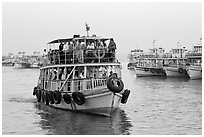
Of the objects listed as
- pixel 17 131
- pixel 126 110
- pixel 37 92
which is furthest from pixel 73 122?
pixel 37 92

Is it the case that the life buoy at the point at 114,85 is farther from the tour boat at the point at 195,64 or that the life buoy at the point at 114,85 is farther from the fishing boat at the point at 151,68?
the fishing boat at the point at 151,68

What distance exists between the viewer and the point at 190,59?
221 feet

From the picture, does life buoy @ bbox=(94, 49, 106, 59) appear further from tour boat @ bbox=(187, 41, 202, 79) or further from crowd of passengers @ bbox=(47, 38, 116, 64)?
tour boat @ bbox=(187, 41, 202, 79)

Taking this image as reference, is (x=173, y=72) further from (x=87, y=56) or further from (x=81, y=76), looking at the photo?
(x=87, y=56)

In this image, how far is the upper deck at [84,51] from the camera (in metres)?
23.9

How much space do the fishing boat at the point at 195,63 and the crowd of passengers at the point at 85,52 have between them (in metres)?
35.3

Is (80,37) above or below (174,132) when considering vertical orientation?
above

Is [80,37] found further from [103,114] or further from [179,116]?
[179,116]

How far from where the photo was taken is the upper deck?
23922mm

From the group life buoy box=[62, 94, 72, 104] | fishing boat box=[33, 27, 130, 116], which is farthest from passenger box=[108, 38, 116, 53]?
life buoy box=[62, 94, 72, 104]

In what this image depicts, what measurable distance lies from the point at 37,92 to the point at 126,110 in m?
7.60

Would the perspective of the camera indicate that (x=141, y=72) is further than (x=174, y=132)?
Yes

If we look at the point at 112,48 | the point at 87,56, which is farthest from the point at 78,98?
the point at 112,48

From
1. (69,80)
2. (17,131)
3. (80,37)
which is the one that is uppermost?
(80,37)
